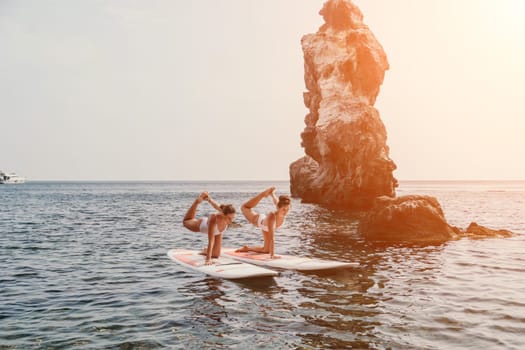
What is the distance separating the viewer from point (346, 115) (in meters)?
57.1

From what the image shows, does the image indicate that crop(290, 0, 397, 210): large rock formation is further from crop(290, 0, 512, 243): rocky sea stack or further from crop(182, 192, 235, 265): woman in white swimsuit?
crop(182, 192, 235, 265): woman in white swimsuit

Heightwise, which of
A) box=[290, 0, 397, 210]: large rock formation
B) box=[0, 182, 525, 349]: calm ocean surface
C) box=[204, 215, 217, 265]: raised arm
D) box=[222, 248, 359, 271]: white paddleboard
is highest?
box=[290, 0, 397, 210]: large rock formation

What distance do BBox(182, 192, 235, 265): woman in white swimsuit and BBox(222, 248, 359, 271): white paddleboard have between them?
1.34 meters

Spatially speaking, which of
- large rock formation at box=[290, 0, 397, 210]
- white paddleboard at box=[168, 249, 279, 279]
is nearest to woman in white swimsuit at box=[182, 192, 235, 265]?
white paddleboard at box=[168, 249, 279, 279]

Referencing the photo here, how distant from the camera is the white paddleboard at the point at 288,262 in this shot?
1513 centimetres

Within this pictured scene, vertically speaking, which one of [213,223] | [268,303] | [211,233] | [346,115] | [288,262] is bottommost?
[268,303]

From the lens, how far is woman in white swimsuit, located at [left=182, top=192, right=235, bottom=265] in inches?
564

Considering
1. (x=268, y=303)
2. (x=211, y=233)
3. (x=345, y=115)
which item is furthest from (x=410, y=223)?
(x=345, y=115)

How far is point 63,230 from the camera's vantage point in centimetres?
3091

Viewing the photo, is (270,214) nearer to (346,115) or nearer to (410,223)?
(410,223)

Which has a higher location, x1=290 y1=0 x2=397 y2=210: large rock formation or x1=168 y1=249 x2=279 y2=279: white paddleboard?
x1=290 y1=0 x2=397 y2=210: large rock formation

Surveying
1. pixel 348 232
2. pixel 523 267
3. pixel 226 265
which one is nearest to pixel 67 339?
pixel 226 265

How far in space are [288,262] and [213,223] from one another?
313 cm

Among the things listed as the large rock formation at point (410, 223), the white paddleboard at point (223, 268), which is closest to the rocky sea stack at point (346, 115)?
the large rock formation at point (410, 223)
